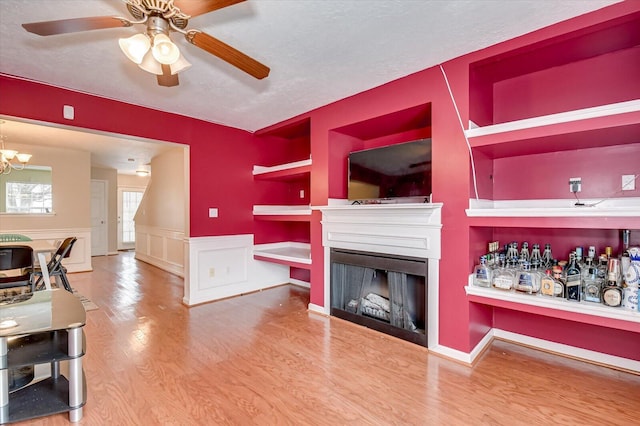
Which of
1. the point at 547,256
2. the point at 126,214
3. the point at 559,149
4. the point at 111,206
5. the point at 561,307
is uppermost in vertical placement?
the point at 559,149

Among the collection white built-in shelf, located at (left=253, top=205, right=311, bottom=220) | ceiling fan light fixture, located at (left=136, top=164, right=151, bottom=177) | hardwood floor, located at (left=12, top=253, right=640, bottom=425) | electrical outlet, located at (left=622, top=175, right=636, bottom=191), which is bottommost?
hardwood floor, located at (left=12, top=253, right=640, bottom=425)

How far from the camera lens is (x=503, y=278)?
2.22 m

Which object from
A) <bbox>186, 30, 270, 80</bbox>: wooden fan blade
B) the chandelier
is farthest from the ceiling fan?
the chandelier

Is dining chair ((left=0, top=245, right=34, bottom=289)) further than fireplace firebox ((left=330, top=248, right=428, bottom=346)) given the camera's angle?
Yes

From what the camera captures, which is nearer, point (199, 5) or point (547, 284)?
point (199, 5)

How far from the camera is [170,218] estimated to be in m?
5.86

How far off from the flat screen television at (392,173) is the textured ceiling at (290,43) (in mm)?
659

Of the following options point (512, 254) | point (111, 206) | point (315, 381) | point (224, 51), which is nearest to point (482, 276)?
point (512, 254)

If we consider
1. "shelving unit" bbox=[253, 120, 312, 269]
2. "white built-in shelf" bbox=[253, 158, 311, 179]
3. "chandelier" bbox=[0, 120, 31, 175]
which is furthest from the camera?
"chandelier" bbox=[0, 120, 31, 175]

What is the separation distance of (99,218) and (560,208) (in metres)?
9.48

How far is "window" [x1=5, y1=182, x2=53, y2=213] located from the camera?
213 inches

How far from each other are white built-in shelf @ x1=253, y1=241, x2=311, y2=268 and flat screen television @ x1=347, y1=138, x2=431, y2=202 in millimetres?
1083

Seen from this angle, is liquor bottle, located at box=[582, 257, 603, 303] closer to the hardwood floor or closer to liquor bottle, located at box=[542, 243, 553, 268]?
liquor bottle, located at box=[542, 243, 553, 268]

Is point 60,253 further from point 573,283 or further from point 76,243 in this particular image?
point 573,283
